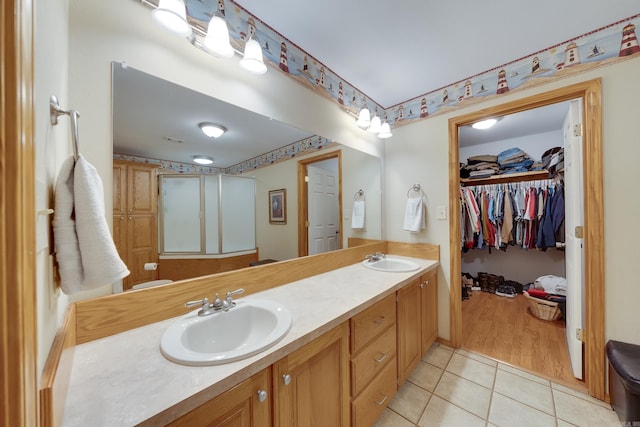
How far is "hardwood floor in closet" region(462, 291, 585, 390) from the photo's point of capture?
169 cm

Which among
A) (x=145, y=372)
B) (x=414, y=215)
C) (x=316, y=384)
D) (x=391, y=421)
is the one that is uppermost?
(x=414, y=215)

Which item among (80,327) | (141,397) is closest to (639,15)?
(141,397)

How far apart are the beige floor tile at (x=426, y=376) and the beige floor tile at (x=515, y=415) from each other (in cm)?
32

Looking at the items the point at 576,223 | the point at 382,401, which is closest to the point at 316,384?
the point at 382,401

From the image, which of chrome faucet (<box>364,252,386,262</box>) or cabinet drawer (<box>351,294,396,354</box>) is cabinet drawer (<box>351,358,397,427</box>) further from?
chrome faucet (<box>364,252,386,262</box>)

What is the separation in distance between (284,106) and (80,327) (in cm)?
141

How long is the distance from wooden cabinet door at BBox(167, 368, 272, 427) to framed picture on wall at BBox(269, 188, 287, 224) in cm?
89

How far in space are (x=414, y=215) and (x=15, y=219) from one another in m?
2.19

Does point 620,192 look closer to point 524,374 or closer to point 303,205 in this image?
point 524,374

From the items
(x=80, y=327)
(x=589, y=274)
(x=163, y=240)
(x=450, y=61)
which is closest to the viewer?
(x=80, y=327)

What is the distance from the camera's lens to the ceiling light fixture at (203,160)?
3.79ft

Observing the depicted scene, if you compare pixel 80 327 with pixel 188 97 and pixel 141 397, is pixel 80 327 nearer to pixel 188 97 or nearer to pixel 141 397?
pixel 141 397

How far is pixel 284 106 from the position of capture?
147cm

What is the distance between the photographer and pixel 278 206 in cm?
150
